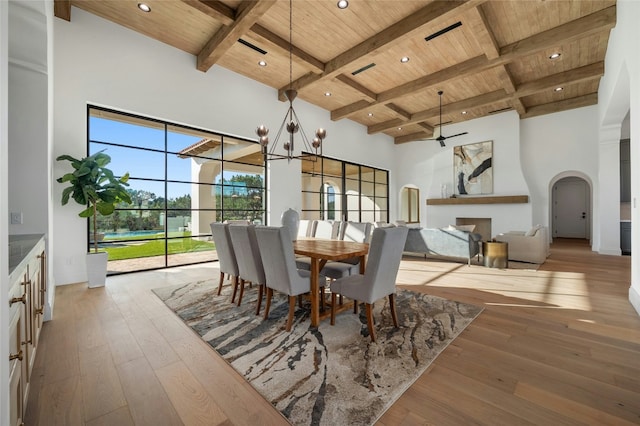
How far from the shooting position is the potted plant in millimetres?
3465

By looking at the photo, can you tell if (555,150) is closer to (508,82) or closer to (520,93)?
(520,93)

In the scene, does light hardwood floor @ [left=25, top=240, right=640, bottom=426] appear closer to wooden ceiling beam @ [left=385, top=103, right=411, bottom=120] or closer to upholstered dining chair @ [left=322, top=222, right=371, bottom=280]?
upholstered dining chair @ [left=322, top=222, right=371, bottom=280]

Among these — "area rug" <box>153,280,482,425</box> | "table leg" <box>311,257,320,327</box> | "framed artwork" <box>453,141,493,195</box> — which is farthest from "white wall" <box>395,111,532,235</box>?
"table leg" <box>311,257,320,327</box>

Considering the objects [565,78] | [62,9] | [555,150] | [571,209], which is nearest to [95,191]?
[62,9]

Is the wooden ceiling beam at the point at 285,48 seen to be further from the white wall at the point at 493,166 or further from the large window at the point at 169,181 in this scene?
the white wall at the point at 493,166

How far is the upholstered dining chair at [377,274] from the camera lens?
217 centimetres

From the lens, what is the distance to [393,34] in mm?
4027

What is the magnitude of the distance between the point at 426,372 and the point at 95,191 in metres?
4.28

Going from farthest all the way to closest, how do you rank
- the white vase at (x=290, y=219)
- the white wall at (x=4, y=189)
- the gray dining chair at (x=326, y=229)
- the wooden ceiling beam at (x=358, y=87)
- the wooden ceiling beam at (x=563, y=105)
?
the wooden ceiling beam at (x=563, y=105) → the wooden ceiling beam at (x=358, y=87) → the gray dining chair at (x=326, y=229) → the white vase at (x=290, y=219) → the white wall at (x=4, y=189)

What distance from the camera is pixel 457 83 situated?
236 inches

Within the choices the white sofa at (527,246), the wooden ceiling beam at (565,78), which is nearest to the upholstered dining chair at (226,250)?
the white sofa at (527,246)

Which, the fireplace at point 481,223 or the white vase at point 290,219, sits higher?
the white vase at point 290,219

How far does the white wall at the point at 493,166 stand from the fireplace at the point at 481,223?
0.56 feet

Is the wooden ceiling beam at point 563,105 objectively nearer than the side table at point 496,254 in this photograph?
No
